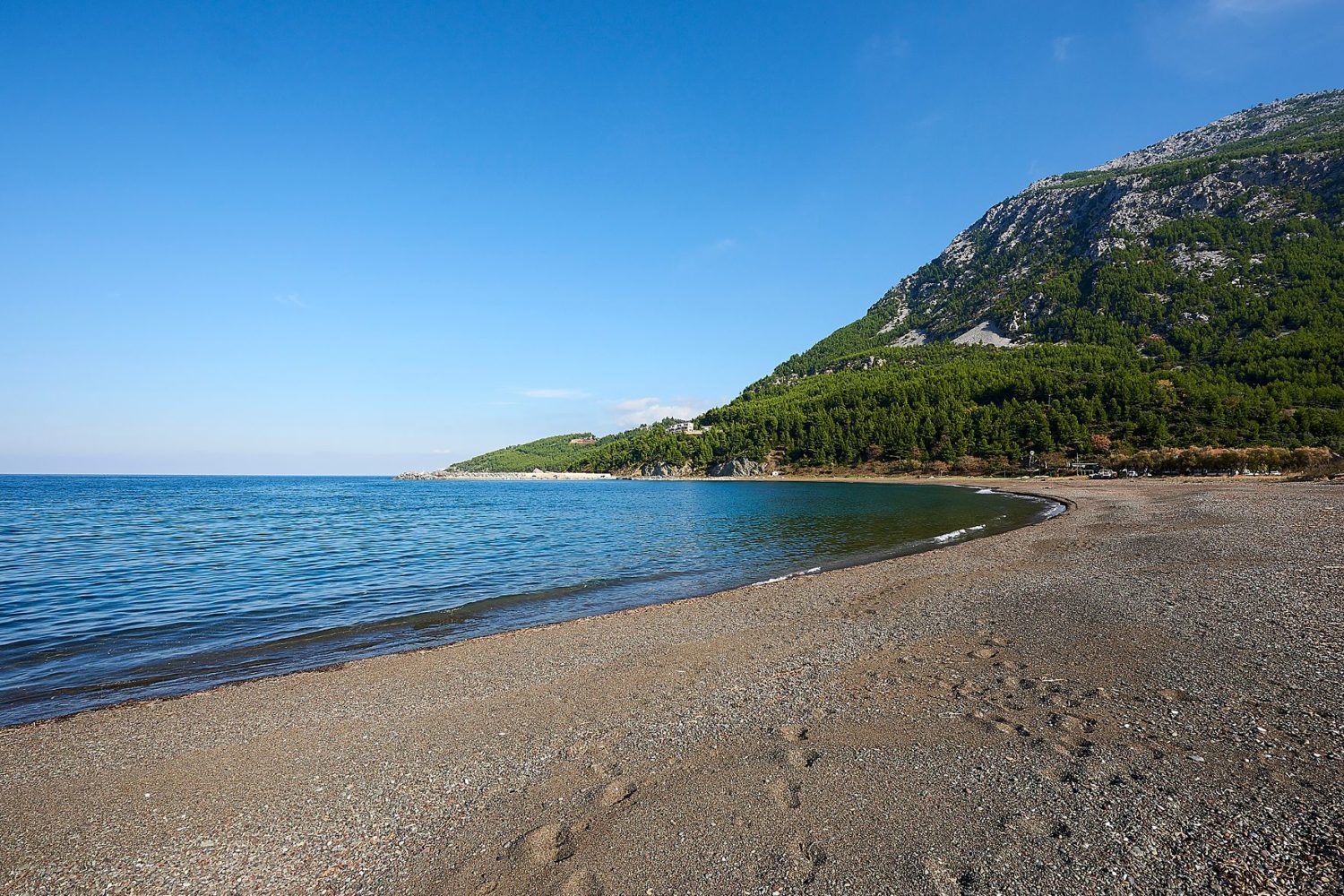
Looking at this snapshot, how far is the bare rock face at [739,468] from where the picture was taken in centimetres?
16475

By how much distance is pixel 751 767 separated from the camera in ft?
23.7

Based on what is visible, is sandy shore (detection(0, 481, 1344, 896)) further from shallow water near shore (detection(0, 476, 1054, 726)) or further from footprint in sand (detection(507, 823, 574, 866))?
shallow water near shore (detection(0, 476, 1054, 726))

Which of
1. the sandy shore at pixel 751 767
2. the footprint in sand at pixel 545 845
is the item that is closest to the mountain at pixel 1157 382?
the sandy shore at pixel 751 767

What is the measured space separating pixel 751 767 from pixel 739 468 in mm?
162622

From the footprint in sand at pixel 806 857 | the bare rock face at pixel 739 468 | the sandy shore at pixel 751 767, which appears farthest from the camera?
the bare rock face at pixel 739 468

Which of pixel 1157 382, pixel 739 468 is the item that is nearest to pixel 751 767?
pixel 1157 382

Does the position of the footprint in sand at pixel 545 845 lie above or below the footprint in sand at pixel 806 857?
below

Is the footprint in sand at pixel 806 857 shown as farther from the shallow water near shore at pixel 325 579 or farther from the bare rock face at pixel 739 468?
the bare rock face at pixel 739 468

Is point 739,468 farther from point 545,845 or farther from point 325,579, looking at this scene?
point 545,845

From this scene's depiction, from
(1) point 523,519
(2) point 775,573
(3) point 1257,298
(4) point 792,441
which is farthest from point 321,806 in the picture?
(3) point 1257,298

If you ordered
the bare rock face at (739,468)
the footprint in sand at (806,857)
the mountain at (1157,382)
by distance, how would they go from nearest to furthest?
the footprint in sand at (806,857) < the mountain at (1157,382) < the bare rock face at (739,468)

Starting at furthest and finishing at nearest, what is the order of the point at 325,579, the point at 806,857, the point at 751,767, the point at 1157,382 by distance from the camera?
the point at 1157,382
the point at 325,579
the point at 751,767
the point at 806,857

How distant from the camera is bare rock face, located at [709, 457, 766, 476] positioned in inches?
6486

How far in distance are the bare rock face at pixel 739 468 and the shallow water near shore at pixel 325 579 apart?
11416 cm
